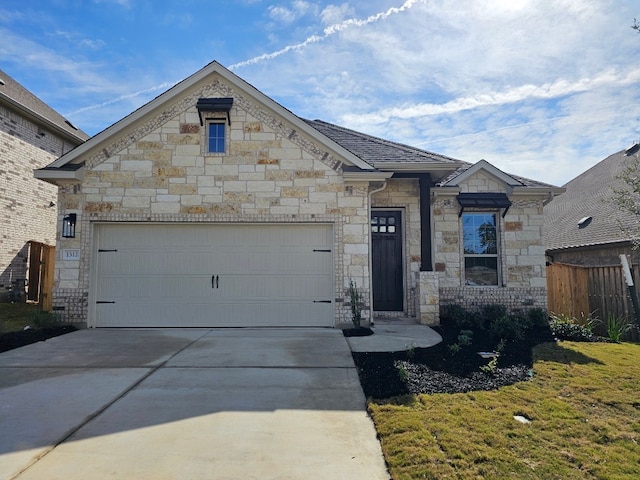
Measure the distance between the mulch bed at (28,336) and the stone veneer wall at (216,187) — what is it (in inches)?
20.1

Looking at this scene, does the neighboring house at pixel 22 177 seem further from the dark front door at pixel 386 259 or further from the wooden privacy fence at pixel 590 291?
the wooden privacy fence at pixel 590 291

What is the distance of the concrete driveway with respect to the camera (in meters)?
2.90

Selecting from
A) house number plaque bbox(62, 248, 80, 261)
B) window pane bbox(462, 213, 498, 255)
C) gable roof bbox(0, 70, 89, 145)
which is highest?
gable roof bbox(0, 70, 89, 145)

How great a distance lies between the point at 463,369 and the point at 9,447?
4845mm

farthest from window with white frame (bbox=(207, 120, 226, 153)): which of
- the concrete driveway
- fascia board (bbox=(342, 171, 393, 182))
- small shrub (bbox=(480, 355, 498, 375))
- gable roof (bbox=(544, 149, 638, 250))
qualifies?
gable roof (bbox=(544, 149, 638, 250))

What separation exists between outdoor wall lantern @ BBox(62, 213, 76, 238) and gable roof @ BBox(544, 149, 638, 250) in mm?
13579

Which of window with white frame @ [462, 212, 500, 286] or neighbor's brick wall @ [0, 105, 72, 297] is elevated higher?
neighbor's brick wall @ [0, 105, 72, 297]

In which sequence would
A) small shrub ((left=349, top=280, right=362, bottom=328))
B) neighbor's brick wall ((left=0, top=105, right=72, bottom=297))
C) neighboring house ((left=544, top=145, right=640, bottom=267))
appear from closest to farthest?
small shrub ((left=349, top=280, right=362, bottom=328)), neighboring house ((left=544, top=145, right=640, bottom=267)), neighbor's brick wall ((left=0, top=105, right=72, bottom=297))

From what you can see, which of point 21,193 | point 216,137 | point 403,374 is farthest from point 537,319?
point 21,193

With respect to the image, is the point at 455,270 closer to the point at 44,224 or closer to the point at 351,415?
the point at 351,415

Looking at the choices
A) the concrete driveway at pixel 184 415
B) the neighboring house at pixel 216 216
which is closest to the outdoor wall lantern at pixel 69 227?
the neighboring house at pixel 216 216

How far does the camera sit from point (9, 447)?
10.2ft

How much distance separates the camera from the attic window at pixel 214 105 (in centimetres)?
894

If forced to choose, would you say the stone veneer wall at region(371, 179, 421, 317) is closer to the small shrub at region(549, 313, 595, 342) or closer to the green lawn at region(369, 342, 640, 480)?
the small shrub at region(549, 313, 595, 342)
